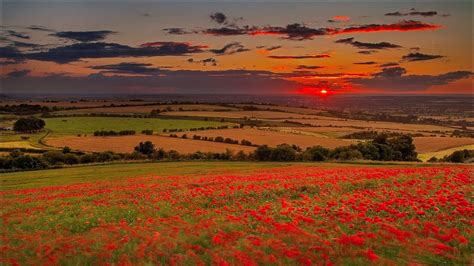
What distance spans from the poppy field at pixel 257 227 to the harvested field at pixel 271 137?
6516 centimetres

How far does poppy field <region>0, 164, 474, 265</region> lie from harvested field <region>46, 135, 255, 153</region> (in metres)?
58.5

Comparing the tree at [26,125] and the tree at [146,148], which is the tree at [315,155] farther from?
the tree at [26,125]

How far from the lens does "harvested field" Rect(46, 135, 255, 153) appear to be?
82.5m

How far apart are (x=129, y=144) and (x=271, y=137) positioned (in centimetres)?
3577

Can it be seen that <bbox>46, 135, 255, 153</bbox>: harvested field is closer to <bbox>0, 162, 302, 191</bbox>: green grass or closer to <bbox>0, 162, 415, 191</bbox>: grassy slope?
<bbox>0, 162, 302, 191</bbox>: green grass

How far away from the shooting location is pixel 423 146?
89.3 m

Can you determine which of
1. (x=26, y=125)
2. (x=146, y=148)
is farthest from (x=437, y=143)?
(x=26, y=125)

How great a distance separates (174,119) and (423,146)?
79881mm

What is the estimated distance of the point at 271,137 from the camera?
98000 mm

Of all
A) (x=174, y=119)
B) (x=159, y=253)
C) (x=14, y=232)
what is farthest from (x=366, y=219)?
(x=174, y=119)

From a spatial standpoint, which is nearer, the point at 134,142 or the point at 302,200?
the point at 302,200

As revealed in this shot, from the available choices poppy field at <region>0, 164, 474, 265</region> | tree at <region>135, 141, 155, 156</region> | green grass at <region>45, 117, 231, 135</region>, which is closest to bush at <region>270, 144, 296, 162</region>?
tree at <region>135, 141, 155, 156</region>

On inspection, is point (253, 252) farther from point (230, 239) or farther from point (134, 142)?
point (134, 142)

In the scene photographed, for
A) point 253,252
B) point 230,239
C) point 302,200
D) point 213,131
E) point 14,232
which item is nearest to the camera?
point 253,252
